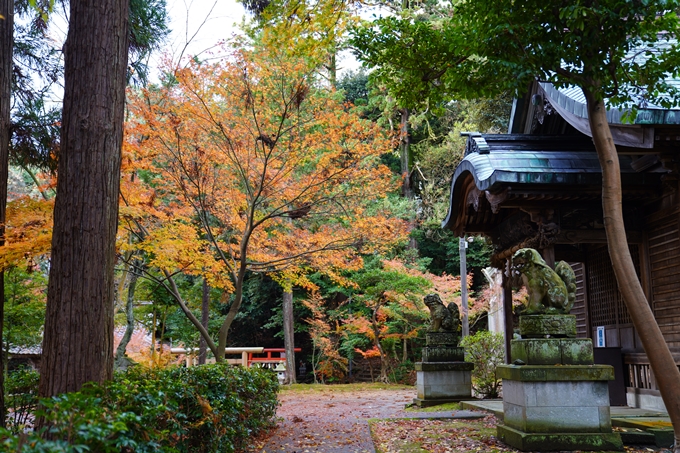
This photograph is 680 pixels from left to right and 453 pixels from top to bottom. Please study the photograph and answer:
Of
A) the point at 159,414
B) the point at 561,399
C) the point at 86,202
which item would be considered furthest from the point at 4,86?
the point at 561,399

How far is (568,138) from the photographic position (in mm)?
10555

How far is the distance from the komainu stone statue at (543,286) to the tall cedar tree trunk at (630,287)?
1.49 metres

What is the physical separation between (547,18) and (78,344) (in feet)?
20.1

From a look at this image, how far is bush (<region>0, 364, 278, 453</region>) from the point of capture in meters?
3.08

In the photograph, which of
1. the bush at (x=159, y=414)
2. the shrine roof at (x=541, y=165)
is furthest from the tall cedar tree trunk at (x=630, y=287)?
the bush at (x=159, y=414)

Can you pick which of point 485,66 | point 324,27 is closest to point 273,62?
point 324,27

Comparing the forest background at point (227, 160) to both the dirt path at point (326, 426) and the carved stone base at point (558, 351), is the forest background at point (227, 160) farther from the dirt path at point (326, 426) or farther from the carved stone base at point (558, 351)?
the carved stone base at point (558, 351)

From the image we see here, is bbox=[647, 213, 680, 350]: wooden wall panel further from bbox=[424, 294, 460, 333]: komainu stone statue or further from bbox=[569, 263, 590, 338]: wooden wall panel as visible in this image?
bbox=[424, 294, 460, 333]: komainu stone statue

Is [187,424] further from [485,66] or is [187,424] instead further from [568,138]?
[568,138]

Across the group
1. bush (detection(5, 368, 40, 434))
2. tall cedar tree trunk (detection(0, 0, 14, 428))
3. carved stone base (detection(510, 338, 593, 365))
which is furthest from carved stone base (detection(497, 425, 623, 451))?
tall cedar tree trunk (detection(0, 0, 14, 428))

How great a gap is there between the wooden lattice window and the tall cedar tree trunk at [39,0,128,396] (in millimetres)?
9528

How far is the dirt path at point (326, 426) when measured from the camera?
305 inches

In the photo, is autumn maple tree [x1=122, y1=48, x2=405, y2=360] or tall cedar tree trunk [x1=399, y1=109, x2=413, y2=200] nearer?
autumn maple tree [x1=122, y1=48, x2=405, y2=360]

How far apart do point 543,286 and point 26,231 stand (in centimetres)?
726
